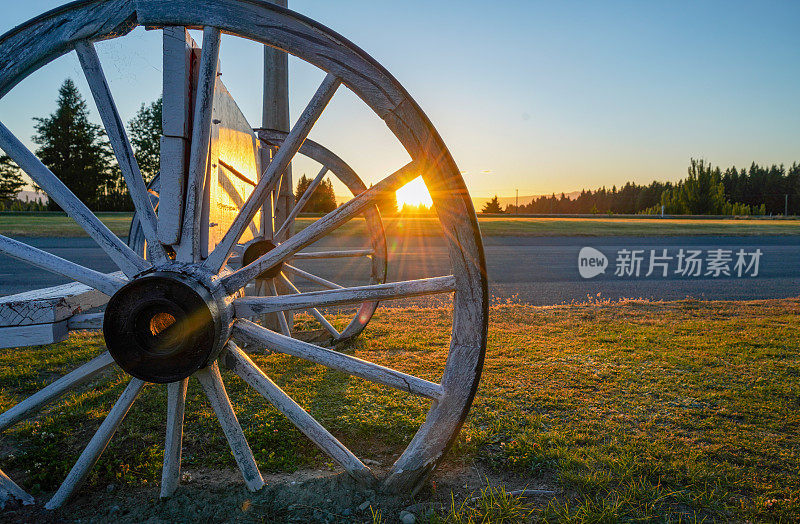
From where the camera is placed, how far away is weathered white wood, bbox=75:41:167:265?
175 centimetres

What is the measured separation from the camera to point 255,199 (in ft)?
6.01

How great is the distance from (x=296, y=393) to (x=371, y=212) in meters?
1.57

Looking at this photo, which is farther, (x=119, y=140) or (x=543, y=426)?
(x=543, y=426)

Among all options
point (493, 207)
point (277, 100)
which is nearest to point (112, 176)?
point (493, 207)

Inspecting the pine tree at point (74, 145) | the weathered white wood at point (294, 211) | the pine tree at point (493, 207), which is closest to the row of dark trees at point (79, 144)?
the pine tree at point (74, 145)

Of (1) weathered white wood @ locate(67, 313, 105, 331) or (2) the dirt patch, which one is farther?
(1) weathered white wood @ locate(67, 313, 105, 331)

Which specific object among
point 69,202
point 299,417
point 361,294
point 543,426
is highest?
point 69,202

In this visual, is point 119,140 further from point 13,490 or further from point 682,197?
point 682,197

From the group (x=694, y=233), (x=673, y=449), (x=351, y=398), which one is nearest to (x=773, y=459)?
(x=673, y=449)

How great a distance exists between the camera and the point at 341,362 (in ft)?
6.05

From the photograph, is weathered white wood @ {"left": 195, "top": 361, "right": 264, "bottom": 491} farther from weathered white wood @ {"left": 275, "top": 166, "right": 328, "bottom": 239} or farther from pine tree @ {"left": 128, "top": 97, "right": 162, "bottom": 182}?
pine tree @ {"left": 128, "top": 97, "right": 162, "bottom": 182}

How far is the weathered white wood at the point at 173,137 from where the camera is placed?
6.16ft

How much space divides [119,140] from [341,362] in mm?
1219

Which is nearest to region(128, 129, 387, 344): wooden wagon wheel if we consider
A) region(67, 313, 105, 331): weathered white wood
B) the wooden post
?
the wooden post
